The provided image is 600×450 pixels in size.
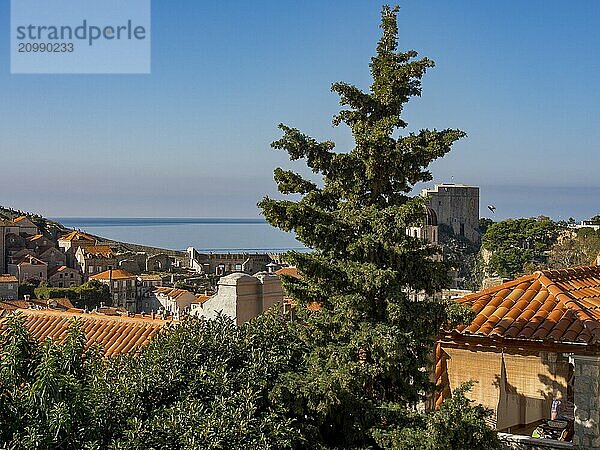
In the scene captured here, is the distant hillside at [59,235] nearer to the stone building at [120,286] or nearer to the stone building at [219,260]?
the stone building at [219,260]

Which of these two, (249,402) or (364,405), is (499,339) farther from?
(249,402)

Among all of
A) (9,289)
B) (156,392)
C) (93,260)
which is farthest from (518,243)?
(156,392)

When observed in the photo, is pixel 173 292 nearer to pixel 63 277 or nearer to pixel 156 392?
pixel 63 277

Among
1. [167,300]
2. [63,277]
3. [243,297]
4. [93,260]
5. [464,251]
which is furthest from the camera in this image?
[464,251]

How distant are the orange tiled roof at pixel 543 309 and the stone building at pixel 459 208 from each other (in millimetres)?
90377

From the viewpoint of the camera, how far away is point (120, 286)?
59438mm

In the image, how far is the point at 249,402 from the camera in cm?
702

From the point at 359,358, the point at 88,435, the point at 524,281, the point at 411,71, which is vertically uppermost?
the point at 411,71

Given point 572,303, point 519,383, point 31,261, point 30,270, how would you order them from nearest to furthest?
point 572,303 < point 519,383 < point 30,270 < point 31,261

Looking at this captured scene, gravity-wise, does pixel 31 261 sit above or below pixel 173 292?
above

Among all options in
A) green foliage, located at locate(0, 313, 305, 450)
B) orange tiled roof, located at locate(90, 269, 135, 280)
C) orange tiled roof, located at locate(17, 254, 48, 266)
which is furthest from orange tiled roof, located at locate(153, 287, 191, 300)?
green foliage, located at locate(0, 313, 305, 450)

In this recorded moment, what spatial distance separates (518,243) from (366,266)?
68.2 metres

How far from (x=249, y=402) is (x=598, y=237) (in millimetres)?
54629

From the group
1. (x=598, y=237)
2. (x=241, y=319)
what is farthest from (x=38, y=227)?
(x=241, y=319)
